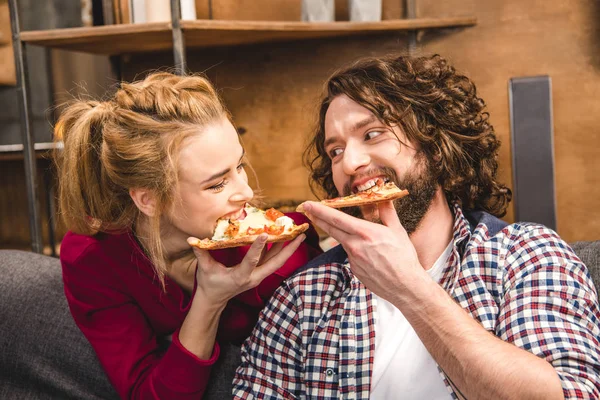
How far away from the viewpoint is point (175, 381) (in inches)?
62.5

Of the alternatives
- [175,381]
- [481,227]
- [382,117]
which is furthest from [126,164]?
[481,227]

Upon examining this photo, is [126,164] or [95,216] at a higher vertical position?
[126,164]

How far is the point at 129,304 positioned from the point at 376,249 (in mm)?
855

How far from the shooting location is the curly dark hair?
1698mm

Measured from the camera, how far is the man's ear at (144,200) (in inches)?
65.6

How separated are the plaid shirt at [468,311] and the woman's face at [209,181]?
304mm

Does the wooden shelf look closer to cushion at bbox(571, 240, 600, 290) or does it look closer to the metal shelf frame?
the metal shelf frame

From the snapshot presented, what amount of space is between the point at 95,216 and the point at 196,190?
1.29ft

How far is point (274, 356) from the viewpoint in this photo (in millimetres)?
1632

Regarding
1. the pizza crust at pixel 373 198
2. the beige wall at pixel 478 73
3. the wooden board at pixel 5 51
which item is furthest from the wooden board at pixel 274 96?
the pizza crust at pixel 373 198

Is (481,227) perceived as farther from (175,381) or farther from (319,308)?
(175,381)

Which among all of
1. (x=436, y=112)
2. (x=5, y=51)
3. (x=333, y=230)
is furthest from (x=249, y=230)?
(x=5, y=51)

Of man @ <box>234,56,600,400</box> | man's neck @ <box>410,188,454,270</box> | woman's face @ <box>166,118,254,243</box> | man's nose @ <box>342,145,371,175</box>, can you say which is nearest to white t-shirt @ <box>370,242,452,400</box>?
man @ <box>234,56,600,400</box>

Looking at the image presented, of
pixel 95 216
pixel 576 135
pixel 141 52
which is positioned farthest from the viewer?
pixel 141 52
